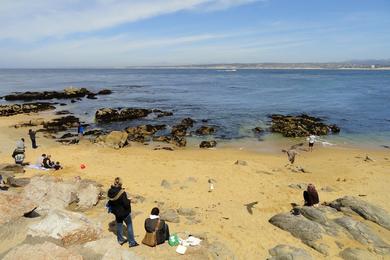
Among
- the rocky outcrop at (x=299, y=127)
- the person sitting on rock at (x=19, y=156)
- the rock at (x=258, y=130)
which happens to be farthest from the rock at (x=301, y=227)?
the rock at (x=258, y=130)

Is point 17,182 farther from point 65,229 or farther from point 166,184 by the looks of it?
point 65,229

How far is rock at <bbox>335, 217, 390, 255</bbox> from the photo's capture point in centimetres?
1212

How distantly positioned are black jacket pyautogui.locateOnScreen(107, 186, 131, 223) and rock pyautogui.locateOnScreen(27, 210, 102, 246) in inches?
39.8

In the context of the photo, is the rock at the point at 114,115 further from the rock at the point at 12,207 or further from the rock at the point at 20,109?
the rock at the point at 12,207

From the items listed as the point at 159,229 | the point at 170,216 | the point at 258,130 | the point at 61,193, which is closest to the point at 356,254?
the point at 159,229

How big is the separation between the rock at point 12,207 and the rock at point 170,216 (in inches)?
183

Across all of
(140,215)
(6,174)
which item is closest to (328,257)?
(140,215)

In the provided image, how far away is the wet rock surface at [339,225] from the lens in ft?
40.2

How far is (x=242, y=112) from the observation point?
157ft

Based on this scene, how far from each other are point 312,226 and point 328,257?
145 cm

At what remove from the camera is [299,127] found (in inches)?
1433

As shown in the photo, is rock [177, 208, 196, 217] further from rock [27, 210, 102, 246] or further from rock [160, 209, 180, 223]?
rock [27, 210, 102, 246]

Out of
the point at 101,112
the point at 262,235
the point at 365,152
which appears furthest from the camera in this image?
the point at 101,112

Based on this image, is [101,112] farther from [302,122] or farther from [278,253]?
[278,253]
